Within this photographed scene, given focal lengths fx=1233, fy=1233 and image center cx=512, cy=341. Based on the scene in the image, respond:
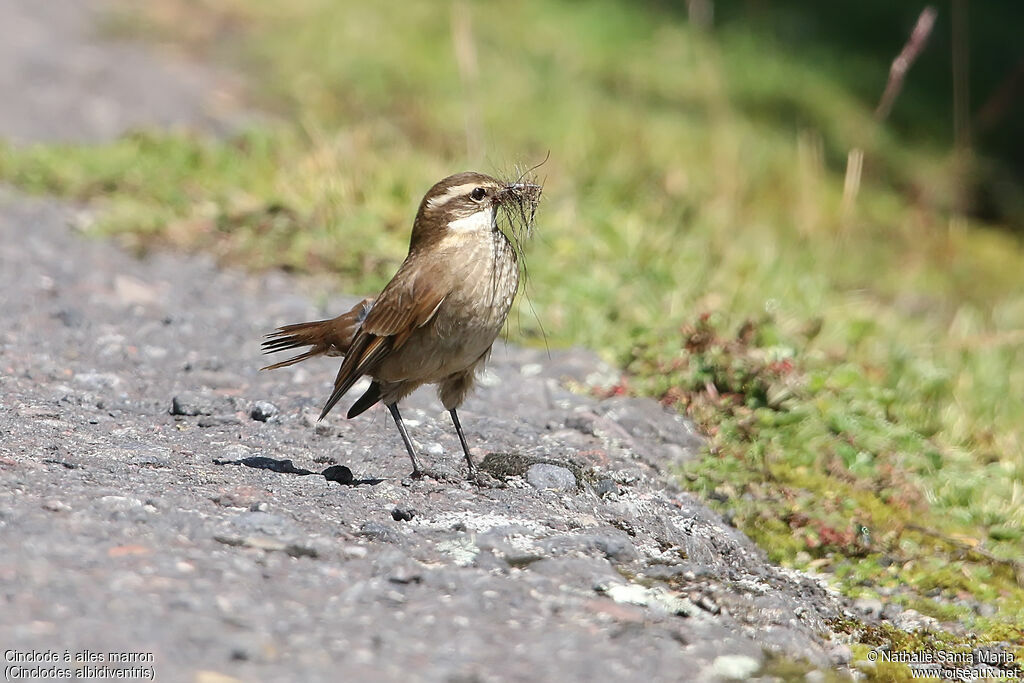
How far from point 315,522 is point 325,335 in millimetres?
1402

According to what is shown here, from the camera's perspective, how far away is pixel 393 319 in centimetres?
480

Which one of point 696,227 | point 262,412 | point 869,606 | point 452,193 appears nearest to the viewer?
point 869,606

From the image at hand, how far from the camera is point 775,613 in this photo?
→ 4.01 meters

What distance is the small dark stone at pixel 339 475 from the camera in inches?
180

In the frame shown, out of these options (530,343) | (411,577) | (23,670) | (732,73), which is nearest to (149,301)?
(530,343)

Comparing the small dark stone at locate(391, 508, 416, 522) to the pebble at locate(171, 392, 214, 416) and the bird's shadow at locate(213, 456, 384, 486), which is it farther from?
the pebble at locate(171, 392, 214, 416)

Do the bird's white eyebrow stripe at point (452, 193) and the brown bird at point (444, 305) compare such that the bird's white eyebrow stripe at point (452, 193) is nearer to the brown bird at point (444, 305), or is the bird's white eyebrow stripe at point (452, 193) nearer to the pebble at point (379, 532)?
the brown bird at point (444, 305)

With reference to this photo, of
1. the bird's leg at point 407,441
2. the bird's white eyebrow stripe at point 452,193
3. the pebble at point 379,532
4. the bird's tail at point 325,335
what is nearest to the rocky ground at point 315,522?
the pebble at point 379,532

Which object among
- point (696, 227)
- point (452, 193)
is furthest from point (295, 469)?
point (696, 227)

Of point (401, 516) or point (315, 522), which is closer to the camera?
point (315, 522)

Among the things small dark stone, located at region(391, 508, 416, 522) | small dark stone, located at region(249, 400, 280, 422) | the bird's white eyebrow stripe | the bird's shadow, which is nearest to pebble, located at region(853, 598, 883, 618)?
small dark stone, located at region(391, 508, 416, 522)

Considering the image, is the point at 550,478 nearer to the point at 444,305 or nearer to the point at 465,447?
the point at 465,447

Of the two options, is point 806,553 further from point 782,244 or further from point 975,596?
point 782,244

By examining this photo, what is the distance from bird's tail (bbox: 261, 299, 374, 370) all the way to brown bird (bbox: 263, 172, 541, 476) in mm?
13
